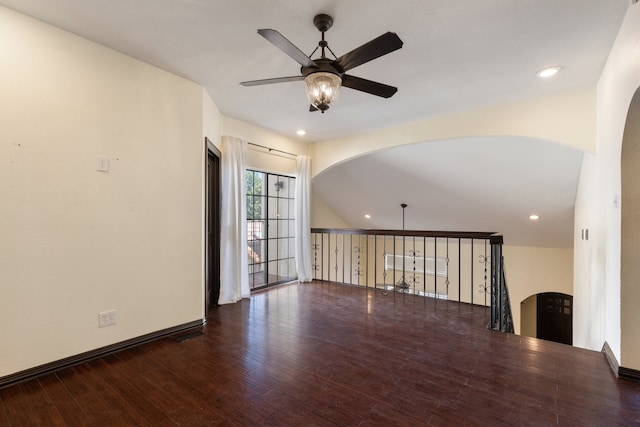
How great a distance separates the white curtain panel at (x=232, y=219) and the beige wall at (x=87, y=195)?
817mm

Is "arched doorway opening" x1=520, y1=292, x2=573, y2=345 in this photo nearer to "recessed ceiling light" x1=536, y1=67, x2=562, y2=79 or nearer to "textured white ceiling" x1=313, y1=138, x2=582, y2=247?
"textured white ceiling" x1=313, y1=138, x2=582, y2=247

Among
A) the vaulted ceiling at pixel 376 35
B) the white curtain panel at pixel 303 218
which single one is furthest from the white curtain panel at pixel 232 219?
the white curtain panel at pixel 303 218

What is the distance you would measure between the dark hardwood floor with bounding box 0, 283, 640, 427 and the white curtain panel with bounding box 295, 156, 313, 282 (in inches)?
83.4

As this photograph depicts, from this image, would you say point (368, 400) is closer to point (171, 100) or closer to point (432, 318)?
point (432, 318)

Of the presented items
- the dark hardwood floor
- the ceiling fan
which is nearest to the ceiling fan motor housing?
the ceiling fan

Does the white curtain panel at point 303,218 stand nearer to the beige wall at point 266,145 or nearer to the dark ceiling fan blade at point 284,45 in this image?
the beige wall at point 266,145

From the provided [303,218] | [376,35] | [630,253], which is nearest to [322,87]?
[376,35]

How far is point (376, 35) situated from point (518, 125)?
7.65 ft

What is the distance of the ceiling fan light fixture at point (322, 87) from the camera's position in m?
1.96

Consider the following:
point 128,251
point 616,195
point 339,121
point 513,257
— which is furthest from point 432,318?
point 513,257

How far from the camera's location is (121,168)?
8.80 feet

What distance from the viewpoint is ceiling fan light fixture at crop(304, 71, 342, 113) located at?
1962mm

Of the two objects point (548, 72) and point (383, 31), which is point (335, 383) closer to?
point (383, 31)

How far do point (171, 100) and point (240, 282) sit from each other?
2.56m
